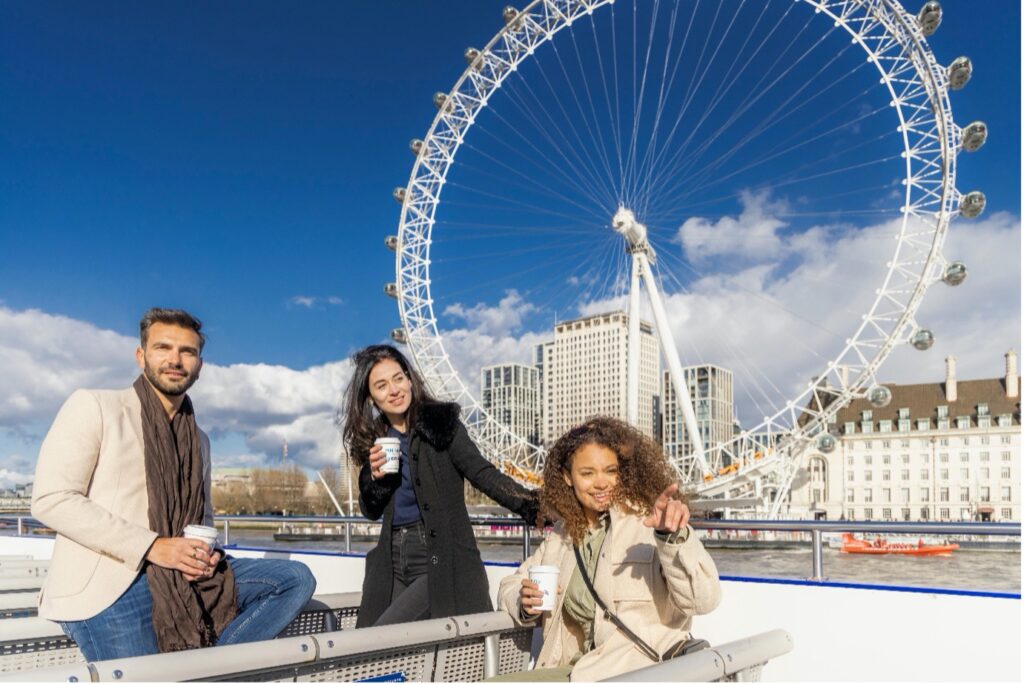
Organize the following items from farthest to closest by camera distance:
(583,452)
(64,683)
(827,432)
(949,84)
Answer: (827,432) → (949,84) → (583,452) → (64,683)

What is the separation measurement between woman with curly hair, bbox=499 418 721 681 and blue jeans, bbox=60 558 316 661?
62 centimetres

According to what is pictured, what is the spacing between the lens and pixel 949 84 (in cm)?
1767

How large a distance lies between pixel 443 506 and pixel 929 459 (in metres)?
73.8

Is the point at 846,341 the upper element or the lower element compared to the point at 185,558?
upper

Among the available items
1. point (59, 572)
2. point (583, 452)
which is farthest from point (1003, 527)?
point (59, 572)

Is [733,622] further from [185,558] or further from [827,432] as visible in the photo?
[827,432]

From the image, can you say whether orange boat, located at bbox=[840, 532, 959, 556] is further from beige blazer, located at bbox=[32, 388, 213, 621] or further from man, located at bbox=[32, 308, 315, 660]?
beige blazer, located at bbox=[32, 388, 213, 621]

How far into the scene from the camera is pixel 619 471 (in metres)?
2.77

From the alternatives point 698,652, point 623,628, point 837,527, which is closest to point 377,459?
point 623,628

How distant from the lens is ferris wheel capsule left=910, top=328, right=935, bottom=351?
20228 millimetres

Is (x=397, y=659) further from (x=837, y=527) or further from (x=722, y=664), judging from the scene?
(x=837, y=527)

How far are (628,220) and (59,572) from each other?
77.3 ft

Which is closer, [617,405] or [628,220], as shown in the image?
[628,220]

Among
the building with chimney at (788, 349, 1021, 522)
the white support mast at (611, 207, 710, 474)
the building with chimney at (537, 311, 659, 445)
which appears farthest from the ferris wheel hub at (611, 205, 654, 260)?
the building with chimney at (788, 349, 1021, 522)
